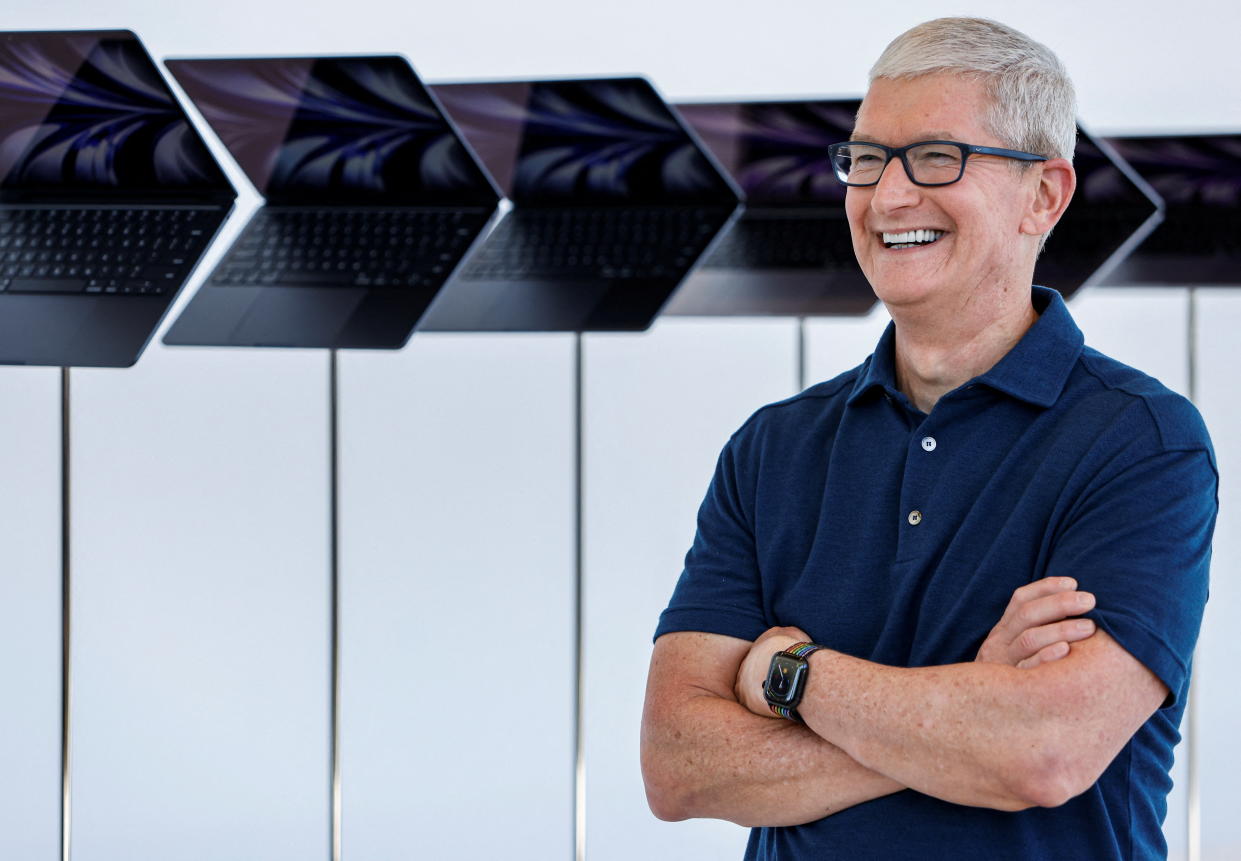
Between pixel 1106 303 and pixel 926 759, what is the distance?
84.3 inches

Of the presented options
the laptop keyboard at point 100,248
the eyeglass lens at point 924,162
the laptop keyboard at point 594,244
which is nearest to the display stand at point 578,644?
the laptop keyboard at point 594,244

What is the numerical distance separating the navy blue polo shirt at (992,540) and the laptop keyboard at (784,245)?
1200 mm

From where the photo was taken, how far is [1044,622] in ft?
3.58

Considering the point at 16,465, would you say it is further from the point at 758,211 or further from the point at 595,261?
the point at 758,211

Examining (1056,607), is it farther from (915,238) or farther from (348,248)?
(348,248)

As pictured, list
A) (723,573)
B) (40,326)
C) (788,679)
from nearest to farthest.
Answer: (788,679)
(723,573)
(40,326)

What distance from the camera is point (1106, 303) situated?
3006mm

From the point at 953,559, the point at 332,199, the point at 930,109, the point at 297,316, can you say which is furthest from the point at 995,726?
the point at 332,199

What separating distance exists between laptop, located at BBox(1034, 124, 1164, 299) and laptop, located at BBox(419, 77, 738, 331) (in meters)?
0.62

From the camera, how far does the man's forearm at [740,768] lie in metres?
1.20

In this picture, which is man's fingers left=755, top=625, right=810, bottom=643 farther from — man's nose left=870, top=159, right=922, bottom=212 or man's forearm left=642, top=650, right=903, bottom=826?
man's nose left=870, top=159, right=922, bottom=212

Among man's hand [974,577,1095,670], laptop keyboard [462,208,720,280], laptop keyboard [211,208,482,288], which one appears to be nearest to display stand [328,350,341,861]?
laptop keyboard [211,208,482,288]

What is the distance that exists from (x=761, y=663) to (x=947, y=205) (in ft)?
1.51

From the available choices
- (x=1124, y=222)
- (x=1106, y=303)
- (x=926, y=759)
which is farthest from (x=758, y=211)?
(x=926, y=759)
